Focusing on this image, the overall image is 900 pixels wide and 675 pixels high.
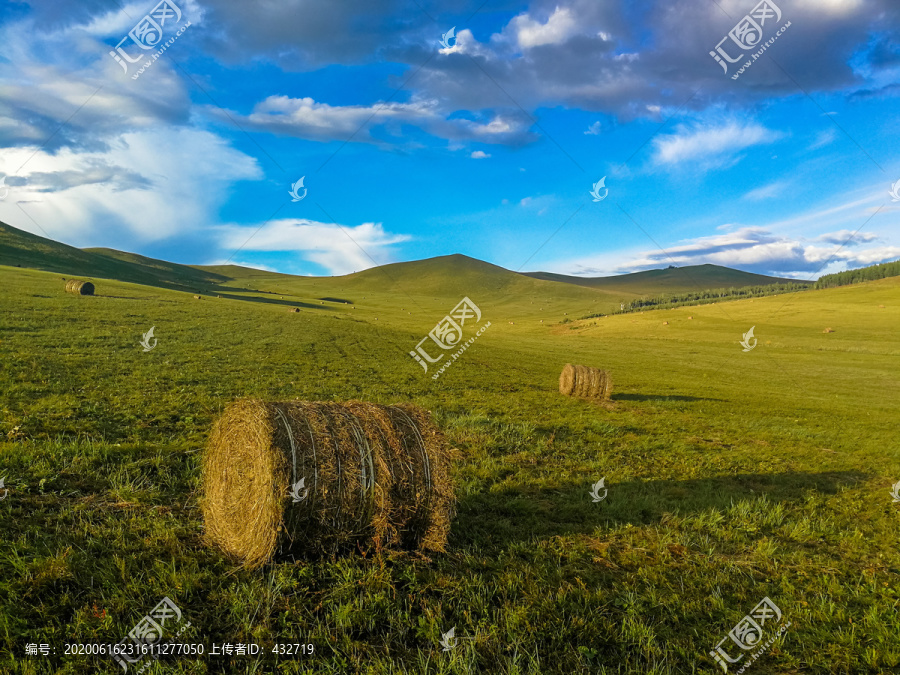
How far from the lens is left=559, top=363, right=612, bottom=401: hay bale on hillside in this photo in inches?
833

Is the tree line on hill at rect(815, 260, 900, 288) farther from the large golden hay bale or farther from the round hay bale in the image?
the large golden hay bale

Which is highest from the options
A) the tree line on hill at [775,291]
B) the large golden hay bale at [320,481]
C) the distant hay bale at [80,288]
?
the tree line on hill at [775,291]

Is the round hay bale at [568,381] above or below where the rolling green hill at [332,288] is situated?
below

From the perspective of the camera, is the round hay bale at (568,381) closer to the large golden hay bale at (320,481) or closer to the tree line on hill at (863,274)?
the large golden hay bale at (320,481)

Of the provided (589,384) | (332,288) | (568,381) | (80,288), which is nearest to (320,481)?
(568,381)

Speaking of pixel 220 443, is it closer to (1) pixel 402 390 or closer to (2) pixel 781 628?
(2) pixel 781 628

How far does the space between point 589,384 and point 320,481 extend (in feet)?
56.9

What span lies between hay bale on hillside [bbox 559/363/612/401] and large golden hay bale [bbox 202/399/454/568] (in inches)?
615

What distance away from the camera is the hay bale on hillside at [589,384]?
69.4 ft

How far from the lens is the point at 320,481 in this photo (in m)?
5.82

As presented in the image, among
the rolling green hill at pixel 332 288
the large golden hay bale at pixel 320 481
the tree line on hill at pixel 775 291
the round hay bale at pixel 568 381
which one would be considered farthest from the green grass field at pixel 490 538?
the tree line on hill at pixel 775 291

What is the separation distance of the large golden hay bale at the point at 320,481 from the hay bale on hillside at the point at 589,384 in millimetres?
Result: 15631

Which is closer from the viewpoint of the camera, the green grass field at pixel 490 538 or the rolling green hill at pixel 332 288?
the green grass field at pixel 490 538

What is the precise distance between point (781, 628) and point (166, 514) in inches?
320
